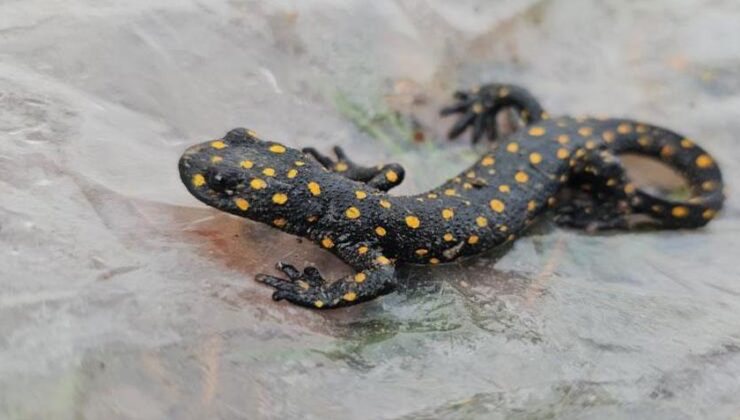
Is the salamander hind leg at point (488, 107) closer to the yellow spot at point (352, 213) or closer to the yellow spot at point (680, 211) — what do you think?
the yellow spot at point (680, 211)

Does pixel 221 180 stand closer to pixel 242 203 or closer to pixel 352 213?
pixel 242 203

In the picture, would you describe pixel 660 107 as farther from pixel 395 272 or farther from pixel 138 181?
pixel 138 181

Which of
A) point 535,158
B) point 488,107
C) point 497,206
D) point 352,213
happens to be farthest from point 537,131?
point 352,213

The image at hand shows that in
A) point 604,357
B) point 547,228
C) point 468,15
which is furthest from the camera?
point 468,15

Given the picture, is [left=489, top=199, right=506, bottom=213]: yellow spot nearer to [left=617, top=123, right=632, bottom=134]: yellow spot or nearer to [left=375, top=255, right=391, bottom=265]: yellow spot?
[left=375, top=255, right=391, bottom=265]: yellow spot

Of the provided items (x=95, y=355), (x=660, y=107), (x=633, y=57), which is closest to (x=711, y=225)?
(x=660, y=107)

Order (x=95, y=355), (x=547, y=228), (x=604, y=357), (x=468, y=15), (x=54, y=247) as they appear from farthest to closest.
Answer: (x=468, y=15) → (x=547, y=228) → (x=604, y=357) → (x=54, y=247) → (x=95, y=355)

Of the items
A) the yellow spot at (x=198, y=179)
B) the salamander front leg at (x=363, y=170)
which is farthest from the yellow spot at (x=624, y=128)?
the yellow spot at (x=198, y=179)
